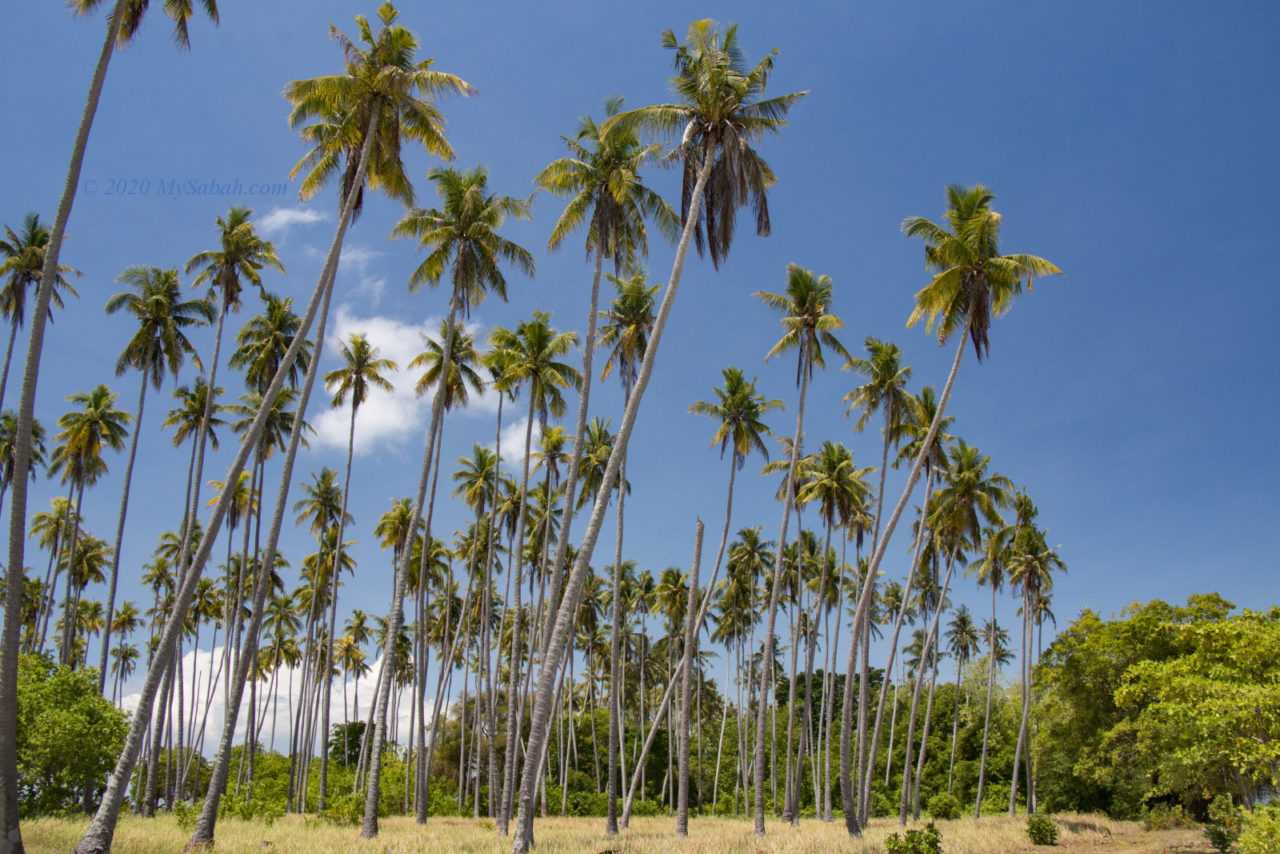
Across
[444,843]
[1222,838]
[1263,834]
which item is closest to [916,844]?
[1263,834]

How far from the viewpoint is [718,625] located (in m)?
49.6

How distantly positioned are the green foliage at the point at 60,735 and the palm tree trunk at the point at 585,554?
12808 millimetres

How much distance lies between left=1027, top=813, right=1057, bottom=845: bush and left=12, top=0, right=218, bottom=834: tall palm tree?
83.0 ft

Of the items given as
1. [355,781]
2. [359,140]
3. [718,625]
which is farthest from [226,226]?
[718,625]

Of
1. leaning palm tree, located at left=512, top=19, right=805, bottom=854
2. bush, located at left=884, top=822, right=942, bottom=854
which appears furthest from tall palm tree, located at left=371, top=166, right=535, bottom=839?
bush, located at left=884, top=822, right=942, bottom=854

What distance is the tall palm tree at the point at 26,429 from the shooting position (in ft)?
32.5

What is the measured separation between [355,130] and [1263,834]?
23.4 meters

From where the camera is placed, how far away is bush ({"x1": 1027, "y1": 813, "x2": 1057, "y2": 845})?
933 inches

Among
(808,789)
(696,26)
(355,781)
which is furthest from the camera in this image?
(808,789)

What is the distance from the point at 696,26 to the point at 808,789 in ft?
174

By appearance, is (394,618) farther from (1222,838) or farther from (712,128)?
(1222,838)

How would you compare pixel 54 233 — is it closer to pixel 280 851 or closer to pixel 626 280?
pixel 280 851

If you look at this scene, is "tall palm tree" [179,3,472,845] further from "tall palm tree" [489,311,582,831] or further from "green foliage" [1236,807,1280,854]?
"green foliage" [1236,807,1280,854]

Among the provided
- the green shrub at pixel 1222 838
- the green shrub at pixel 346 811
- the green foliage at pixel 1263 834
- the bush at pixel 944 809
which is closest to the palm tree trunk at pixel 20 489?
the green shrub at pixel 346 811
